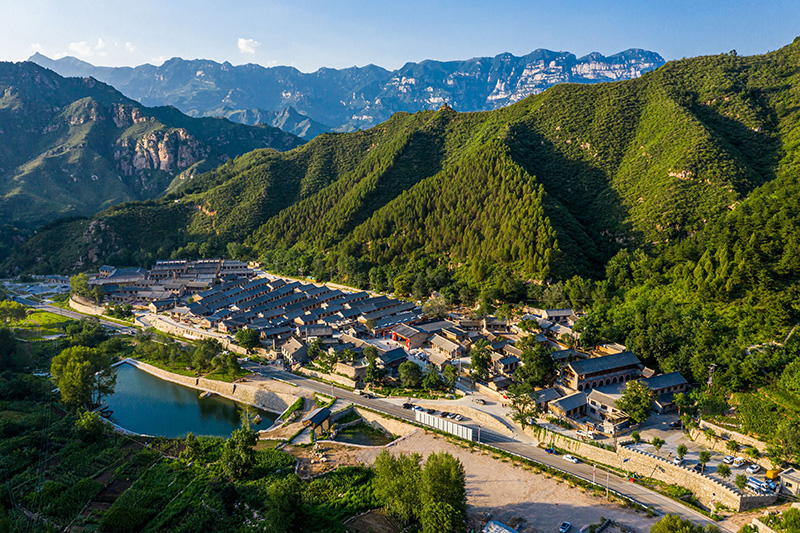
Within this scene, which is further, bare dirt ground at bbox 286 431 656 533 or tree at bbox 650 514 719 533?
bare dirt ground at bbox 286 431 656 533

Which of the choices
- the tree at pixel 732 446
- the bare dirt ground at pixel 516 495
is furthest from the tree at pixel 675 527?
the tree at pixel 732 446

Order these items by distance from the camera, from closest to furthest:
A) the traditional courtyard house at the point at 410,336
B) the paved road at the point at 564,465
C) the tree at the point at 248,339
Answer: the paved road at the point at 564,465 → the traditional courtyard house at the point at 410,336 → the tree at the point at 248,339

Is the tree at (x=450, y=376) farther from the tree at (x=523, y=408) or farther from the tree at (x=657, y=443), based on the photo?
the tree at (x=657, y=443)

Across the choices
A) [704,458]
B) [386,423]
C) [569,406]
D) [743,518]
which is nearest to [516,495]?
[569,406]

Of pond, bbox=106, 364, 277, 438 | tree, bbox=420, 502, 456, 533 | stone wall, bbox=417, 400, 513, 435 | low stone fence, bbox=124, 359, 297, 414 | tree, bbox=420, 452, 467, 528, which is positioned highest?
tree, bbox=420, 452, 467, 528

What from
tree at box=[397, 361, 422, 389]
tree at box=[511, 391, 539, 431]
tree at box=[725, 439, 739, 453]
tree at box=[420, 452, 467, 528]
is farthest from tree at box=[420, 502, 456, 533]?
tree at box=[725, 439, 739, 453]

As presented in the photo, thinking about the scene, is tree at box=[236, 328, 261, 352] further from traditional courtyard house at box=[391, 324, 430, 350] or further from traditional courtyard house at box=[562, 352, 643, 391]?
traditional courtyard house at box=[562, 352, 643, 391]

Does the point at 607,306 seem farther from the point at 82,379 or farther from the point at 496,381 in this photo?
the point at 82,379
